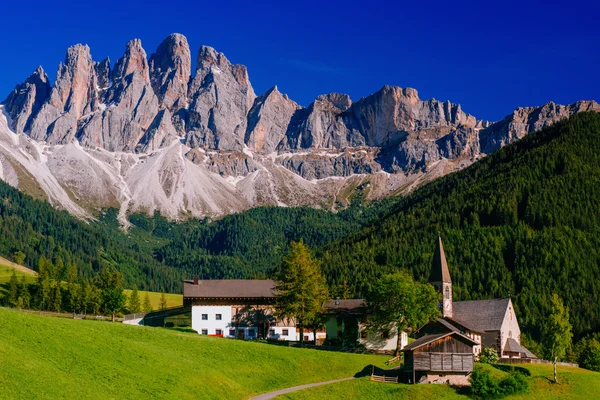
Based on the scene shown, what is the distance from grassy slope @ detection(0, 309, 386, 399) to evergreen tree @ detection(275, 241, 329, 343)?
18138 millimetres

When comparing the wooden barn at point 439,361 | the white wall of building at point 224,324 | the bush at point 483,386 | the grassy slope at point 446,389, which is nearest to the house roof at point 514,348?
the grassy slope at point 446,389

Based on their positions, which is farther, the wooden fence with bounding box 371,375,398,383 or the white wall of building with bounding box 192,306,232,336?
the white wall of building with bounding box 192,306,232,336

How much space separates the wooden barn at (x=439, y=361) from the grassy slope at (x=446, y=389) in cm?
377

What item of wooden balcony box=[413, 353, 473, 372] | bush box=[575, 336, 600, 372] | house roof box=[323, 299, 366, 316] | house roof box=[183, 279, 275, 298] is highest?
house roof box=[183, 279, 275, 298]

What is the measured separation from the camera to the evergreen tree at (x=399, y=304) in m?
100

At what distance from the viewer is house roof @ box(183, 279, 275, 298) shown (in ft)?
391

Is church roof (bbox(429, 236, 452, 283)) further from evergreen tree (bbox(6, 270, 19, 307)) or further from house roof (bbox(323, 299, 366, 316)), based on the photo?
evergreen tree (bbox(6, 270, 19, 307))

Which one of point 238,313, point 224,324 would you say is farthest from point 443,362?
point 224,324

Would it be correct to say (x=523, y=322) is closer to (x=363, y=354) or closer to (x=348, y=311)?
(x=348, y=311)

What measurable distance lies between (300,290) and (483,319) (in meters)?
38.8

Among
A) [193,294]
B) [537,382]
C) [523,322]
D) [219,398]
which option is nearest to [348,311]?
[193,294]

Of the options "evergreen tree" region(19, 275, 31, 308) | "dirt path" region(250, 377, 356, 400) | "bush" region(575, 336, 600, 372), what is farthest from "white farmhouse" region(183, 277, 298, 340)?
"evergreen tree" region(19, 275, 31, 308)

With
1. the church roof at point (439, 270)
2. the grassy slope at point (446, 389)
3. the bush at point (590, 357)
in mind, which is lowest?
the bush at point (590, 357)

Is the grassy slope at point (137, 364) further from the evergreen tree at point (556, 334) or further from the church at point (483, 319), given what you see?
the church at point (483, 319)
